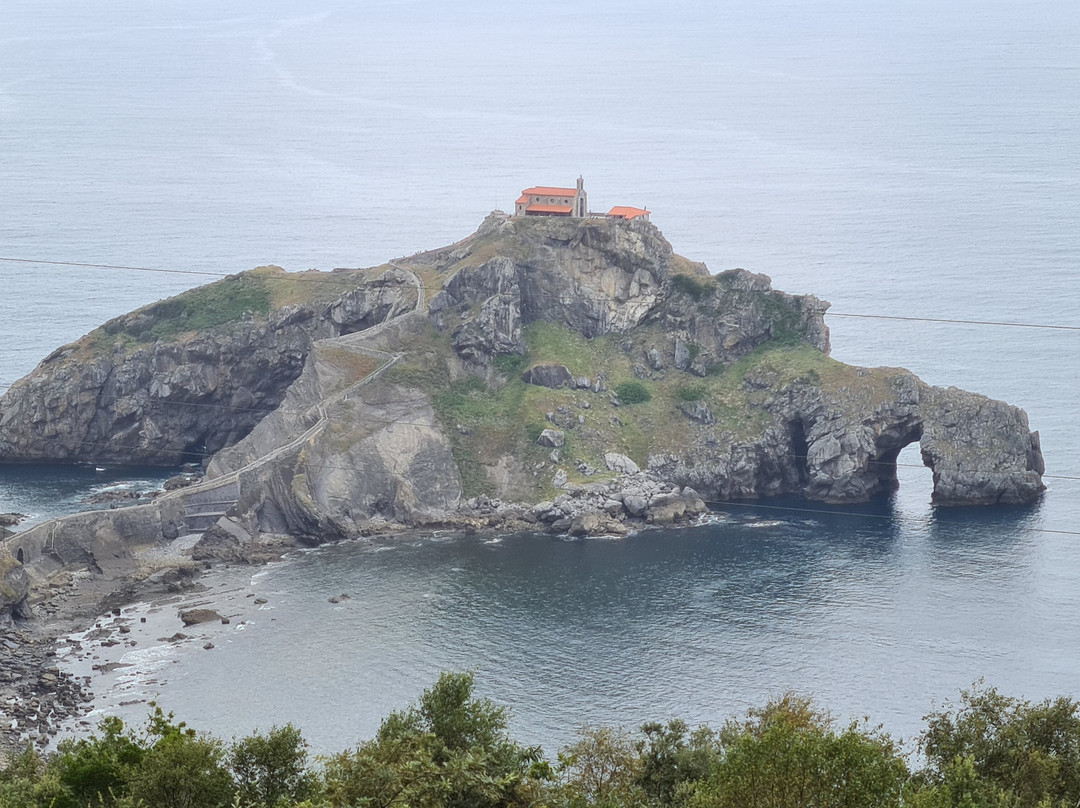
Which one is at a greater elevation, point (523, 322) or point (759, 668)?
point (523, 322)

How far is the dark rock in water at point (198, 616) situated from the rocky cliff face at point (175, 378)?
3662 centimetres

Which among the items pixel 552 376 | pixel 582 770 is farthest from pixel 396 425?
pixel 582 770

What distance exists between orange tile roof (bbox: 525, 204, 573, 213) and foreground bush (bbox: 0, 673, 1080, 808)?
8736 cm

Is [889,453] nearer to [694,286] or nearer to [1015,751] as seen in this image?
[694,286]

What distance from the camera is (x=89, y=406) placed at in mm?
148875

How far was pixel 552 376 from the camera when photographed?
145 m

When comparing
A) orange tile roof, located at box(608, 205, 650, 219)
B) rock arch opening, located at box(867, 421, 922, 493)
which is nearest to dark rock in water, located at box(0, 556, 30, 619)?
orange tile roof, located at box(608, 205, 650, 219)

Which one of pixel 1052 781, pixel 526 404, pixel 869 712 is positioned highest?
pixel 526 404

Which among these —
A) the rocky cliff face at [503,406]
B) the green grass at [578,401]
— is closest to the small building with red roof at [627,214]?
the rocky cliff face at [503,406]

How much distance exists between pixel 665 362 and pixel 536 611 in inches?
1591

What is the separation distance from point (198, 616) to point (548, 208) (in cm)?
5887

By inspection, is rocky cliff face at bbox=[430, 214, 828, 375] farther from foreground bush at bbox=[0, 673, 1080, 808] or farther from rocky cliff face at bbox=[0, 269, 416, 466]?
foreground bush at bbox=[0, 673, 1080, 808]

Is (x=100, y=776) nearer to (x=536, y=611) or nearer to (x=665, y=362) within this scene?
(x=536, y=611)

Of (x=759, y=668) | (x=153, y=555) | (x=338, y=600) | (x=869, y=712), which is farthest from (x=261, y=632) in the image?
(x=869, y=712)
